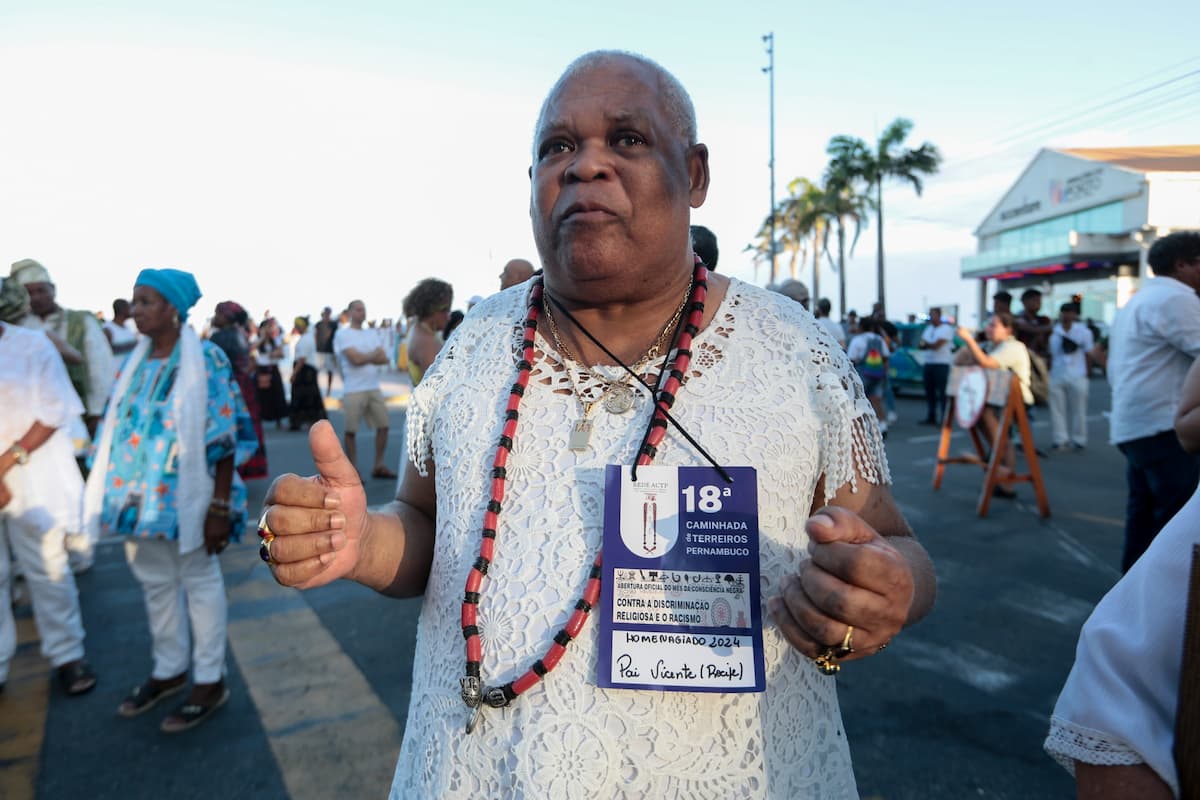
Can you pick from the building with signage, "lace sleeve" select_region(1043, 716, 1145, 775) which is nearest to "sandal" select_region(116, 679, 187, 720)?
"lace sleeve" select_region(1043, 716, 1145, 775)

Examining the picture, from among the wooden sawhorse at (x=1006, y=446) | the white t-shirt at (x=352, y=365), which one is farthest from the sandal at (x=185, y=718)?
the wooden sawhorse at (x=1006, y=446)

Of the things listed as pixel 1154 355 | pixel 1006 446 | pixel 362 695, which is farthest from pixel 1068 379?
pixel 362 695

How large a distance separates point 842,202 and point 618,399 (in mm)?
43431

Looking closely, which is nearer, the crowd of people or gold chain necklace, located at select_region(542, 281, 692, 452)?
the crowd of people

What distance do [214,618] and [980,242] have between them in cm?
5140

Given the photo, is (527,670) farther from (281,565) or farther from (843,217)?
(843,217)

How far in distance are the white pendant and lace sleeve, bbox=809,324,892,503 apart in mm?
416

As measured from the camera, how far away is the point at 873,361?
1062 centimetres

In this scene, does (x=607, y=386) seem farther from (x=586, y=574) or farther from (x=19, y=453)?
(x=19, y=453)

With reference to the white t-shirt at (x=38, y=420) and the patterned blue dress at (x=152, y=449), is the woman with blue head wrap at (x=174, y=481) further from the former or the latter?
the white t-shirt at (x=38, y=420)

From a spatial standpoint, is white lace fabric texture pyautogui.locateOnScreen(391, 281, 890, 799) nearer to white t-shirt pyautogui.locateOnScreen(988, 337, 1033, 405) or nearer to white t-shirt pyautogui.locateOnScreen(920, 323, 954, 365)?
white t-shirt pyautogui.locateOnScreen(988, 337, 1033, 405)

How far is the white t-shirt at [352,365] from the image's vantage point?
8062 millimetres

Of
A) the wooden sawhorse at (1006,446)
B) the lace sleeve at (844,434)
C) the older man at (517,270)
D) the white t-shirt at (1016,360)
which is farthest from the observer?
the white t-shirt at (1016,360)

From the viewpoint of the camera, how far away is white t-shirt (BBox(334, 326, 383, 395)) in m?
8.06
